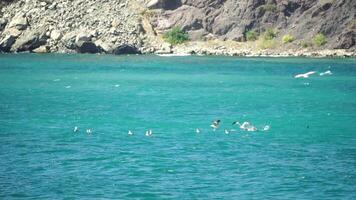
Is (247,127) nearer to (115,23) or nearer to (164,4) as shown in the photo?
(115,23)

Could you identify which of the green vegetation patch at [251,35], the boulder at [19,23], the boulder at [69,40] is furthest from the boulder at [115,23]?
the green vegetation patch at [251,35]

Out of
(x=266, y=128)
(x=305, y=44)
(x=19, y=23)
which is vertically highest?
(x=266, y=128)

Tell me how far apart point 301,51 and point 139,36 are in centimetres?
3544

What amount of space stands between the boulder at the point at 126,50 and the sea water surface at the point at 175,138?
5605 centimetres

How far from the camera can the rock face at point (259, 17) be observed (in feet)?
558

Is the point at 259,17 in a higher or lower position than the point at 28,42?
higher

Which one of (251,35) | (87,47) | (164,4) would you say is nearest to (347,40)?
(251,35)

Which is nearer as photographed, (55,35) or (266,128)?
(266,128)

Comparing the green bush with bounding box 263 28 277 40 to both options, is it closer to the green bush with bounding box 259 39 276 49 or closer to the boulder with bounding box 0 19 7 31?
the green bush with bounding box 259 39 276 49

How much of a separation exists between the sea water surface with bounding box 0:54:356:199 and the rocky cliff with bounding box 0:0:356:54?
57.9 m

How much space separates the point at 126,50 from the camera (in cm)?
16912

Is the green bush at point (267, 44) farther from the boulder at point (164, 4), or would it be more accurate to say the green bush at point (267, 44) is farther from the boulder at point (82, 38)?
the boulder at point (82, 38)

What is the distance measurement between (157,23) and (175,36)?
10279 mm

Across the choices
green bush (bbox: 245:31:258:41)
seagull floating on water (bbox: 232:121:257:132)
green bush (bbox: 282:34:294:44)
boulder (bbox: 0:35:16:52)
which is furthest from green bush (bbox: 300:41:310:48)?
seagull floating on water (bbox: 232:121:257:132)
